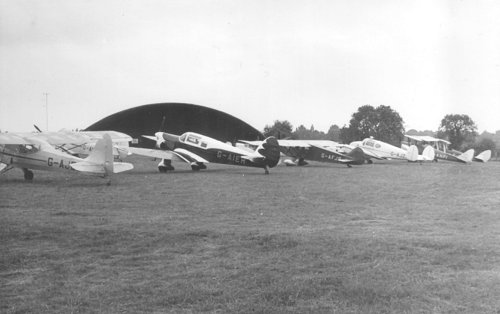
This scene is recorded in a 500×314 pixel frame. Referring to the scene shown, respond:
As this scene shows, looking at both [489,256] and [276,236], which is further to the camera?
[276,236]

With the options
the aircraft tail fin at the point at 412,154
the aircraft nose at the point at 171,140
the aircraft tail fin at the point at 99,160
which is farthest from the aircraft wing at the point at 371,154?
the aircraft tail fin at the point at 99,160

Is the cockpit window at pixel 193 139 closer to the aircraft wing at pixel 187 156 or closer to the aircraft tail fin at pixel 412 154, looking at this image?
the aircraft wing at pixel 187 156

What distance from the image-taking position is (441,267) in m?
4.82

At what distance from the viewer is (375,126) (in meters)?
65.5

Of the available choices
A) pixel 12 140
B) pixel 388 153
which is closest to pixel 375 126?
pixel 388 153

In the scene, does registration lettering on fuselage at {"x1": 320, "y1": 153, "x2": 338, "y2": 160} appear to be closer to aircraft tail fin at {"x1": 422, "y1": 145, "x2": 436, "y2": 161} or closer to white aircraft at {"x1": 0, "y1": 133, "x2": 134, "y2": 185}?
aircraft tail fin at {"x1": 422, "y1": 145, "x2": 436, "y2": 161}

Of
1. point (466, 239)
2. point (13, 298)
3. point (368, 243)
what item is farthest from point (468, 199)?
point (13, 298)

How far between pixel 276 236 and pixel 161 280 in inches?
86.4

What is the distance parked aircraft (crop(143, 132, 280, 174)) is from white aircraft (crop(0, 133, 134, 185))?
5886 millimetres

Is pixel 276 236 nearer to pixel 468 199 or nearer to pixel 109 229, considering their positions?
pixel 109 229

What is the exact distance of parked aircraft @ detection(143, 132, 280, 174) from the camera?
733 inches

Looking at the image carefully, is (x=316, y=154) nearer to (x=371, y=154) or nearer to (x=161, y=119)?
(x=371, y=154)

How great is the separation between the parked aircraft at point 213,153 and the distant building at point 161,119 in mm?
19857

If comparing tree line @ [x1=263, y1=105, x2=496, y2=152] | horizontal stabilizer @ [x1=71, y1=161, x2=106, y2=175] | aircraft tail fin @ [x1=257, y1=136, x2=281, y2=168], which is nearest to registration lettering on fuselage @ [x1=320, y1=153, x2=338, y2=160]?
aircraft tail fin @ [x1=257, y1=136, x2=281, y2=168]
